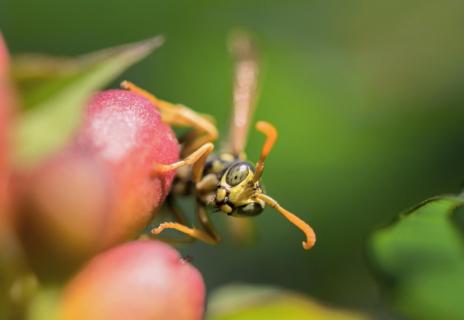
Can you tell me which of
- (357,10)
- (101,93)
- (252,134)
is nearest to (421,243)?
(101,93)

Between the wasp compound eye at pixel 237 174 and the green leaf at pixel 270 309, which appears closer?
the green leaf at pixel 270 309

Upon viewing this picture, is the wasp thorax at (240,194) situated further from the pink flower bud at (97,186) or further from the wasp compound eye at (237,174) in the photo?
the pink flower bud at (97,186)

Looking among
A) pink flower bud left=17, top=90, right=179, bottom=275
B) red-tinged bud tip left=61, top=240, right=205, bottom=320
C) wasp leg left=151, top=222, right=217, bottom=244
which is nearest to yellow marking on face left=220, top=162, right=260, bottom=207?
wasp leg left=151, top=222, right=217, bottom=244

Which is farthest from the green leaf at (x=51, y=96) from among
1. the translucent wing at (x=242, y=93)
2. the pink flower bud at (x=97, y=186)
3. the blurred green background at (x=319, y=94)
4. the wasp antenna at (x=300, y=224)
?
the blurred green background at (x=319, y=94)

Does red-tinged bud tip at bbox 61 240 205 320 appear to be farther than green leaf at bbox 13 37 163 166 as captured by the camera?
Yes

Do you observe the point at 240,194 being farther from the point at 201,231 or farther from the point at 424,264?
the point at 424,264

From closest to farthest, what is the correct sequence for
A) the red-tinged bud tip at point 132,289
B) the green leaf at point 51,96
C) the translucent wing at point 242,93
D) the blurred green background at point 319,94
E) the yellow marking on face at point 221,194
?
the green leaf at point 51,96, the red-tinged bud tip at point 132,289, the yellow marking on face at point 221,194, the translucent wing at point 242,93, the blurred green background at point 319,94

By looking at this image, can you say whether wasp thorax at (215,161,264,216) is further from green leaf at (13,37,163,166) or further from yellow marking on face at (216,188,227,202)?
green leaf at (13,37,163,166)
